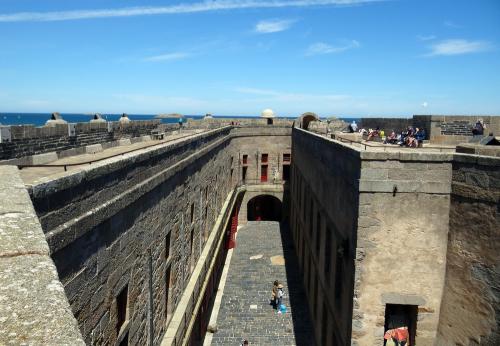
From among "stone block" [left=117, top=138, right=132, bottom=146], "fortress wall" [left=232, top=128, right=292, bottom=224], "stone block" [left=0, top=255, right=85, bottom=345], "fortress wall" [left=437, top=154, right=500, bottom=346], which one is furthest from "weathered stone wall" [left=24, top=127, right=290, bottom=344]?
"fortress wall" [left=232, top=128, right=292, bottom=224]

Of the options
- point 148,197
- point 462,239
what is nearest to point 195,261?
point 148,197

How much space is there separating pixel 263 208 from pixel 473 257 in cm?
3163

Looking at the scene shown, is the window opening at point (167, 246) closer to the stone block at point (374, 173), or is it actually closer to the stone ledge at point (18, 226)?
the stone block at point (374, 173)

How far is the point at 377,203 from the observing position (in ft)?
27.1

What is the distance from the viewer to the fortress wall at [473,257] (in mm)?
7371

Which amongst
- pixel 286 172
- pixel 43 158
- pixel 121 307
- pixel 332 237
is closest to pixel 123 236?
pixel 121 307

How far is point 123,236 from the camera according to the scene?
718 centimetres

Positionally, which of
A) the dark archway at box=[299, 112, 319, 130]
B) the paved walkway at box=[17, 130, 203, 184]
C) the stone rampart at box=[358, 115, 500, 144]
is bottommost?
the paved walkway at box=[17, 130, 203, 184]

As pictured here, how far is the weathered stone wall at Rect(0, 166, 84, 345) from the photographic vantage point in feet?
6.12

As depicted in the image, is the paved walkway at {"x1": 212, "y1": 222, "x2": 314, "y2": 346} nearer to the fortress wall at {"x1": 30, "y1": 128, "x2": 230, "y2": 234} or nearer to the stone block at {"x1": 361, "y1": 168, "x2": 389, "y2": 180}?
the stone block at {"x1": 361, "y1": 168, "x2": 389, "y2": 180}

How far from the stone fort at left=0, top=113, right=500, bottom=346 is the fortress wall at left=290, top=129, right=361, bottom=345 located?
60 mm

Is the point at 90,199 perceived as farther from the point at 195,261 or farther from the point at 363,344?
the point at 195,261

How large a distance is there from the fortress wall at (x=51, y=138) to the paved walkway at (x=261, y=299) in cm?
898

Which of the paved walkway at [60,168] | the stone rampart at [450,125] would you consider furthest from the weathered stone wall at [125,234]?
the stone rampart at [450,125]
